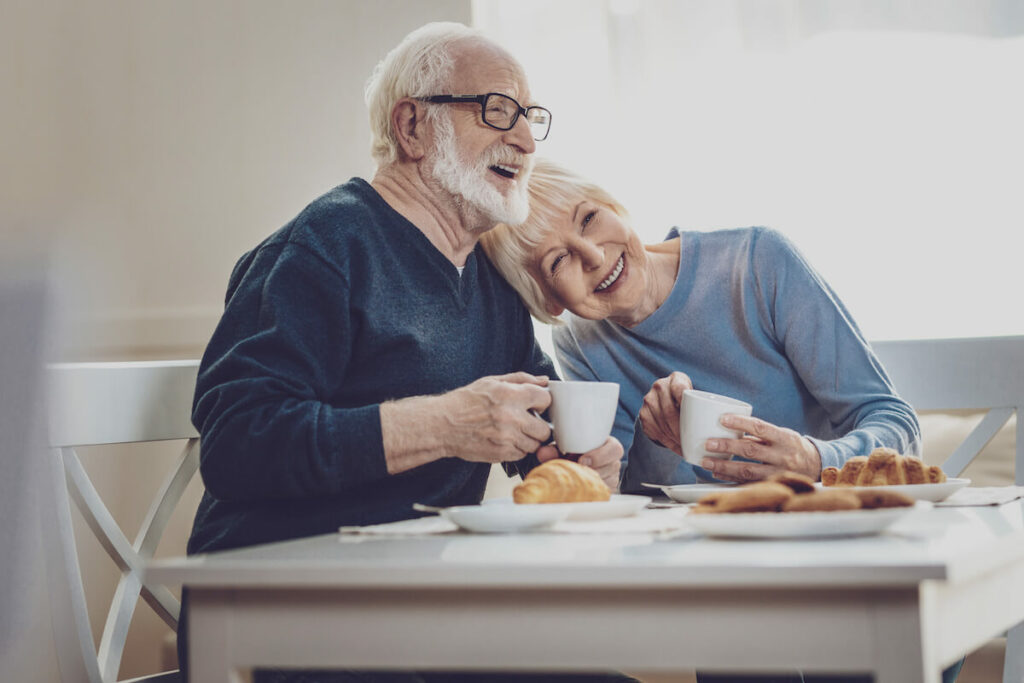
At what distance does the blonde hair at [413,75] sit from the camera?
5.00 ft

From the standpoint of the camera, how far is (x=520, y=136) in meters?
1.54

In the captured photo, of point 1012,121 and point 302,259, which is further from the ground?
point 1012,121

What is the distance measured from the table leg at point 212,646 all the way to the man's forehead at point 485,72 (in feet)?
3.25

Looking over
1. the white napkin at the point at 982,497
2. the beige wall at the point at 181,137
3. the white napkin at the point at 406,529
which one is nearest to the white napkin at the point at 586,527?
the white napkin at the point at 406,529

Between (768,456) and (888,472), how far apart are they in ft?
0.64

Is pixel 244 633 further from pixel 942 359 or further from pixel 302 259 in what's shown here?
pixel 942 359

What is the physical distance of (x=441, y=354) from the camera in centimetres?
141

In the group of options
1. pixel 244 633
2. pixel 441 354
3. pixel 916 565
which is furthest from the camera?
pixel 441 354

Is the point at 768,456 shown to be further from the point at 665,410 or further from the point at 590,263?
the point at 590,263

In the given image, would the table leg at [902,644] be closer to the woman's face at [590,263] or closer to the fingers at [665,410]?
the fingers at [665,410]

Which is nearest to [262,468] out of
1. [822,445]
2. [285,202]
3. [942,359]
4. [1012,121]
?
[822,445]

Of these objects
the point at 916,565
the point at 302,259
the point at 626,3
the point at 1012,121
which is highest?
the point at 626,3

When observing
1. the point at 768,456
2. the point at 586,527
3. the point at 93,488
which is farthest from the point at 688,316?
the point at 93,488

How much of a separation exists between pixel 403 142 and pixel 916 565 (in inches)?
44.0
